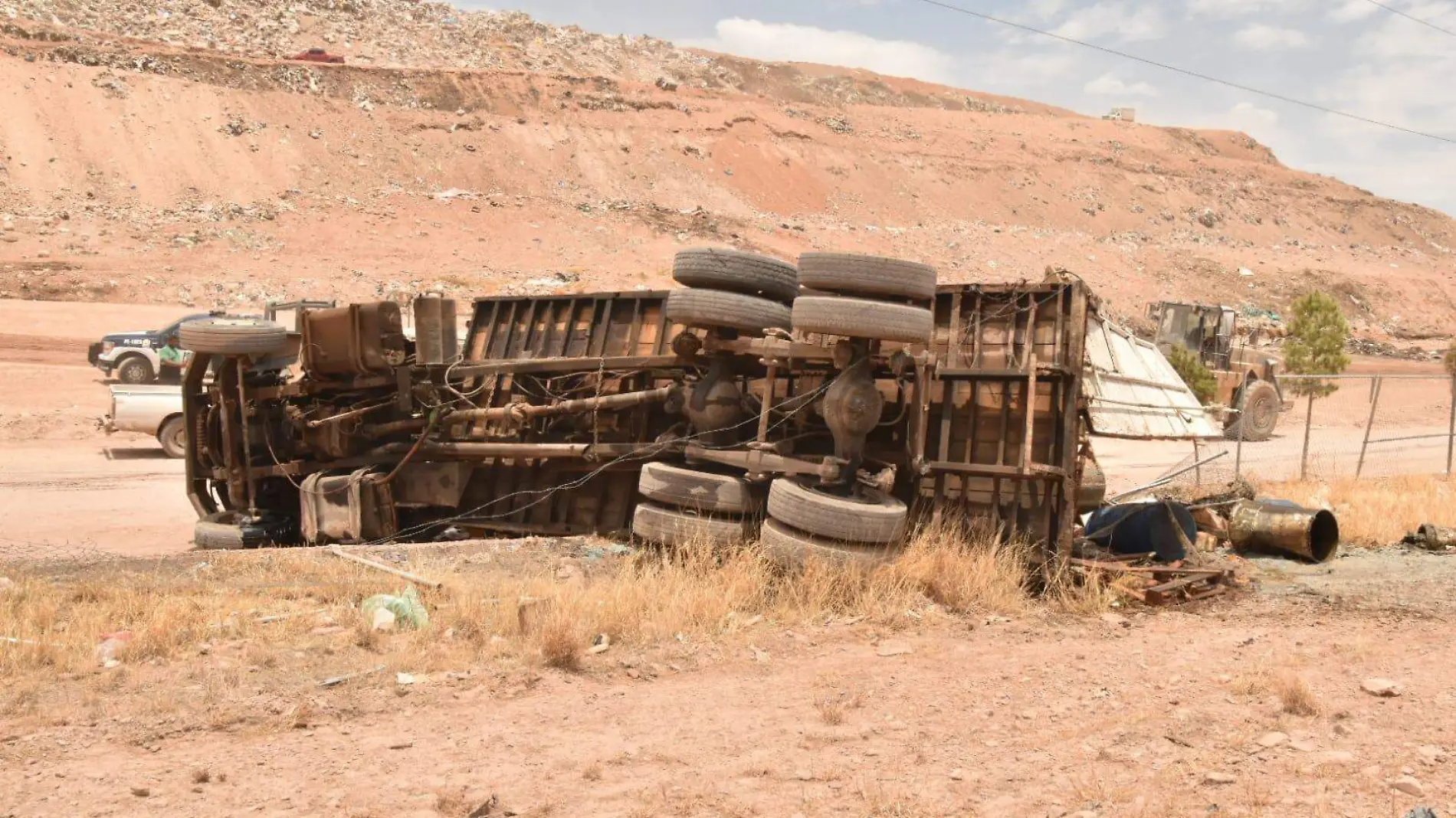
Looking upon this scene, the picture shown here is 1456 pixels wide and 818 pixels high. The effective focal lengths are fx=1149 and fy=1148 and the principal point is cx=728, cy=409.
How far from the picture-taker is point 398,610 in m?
7.55

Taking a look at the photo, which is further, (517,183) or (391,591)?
(517,183)

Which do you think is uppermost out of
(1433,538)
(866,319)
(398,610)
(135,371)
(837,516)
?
(866,319)

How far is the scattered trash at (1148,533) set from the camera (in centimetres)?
1049

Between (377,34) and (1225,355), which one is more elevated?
(377,34)

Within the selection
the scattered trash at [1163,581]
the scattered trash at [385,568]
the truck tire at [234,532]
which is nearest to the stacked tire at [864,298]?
the scattered trash at [1163,581]

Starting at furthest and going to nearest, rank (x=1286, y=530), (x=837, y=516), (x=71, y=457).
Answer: (x=71, y=457), (x=1286, y=530), (x=837, y=516)

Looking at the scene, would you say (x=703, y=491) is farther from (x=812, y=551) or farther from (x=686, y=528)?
(x=812, y=551)

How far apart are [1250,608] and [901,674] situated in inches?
141

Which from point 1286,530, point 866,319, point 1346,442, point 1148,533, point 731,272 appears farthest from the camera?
point 1346,442

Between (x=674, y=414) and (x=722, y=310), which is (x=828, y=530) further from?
(x=674, y=414)

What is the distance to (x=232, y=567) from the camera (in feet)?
30.4

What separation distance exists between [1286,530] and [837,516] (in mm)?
5536

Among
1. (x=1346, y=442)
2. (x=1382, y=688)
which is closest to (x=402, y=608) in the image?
(x=1382, y=688)

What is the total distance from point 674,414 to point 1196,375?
19330 mm
